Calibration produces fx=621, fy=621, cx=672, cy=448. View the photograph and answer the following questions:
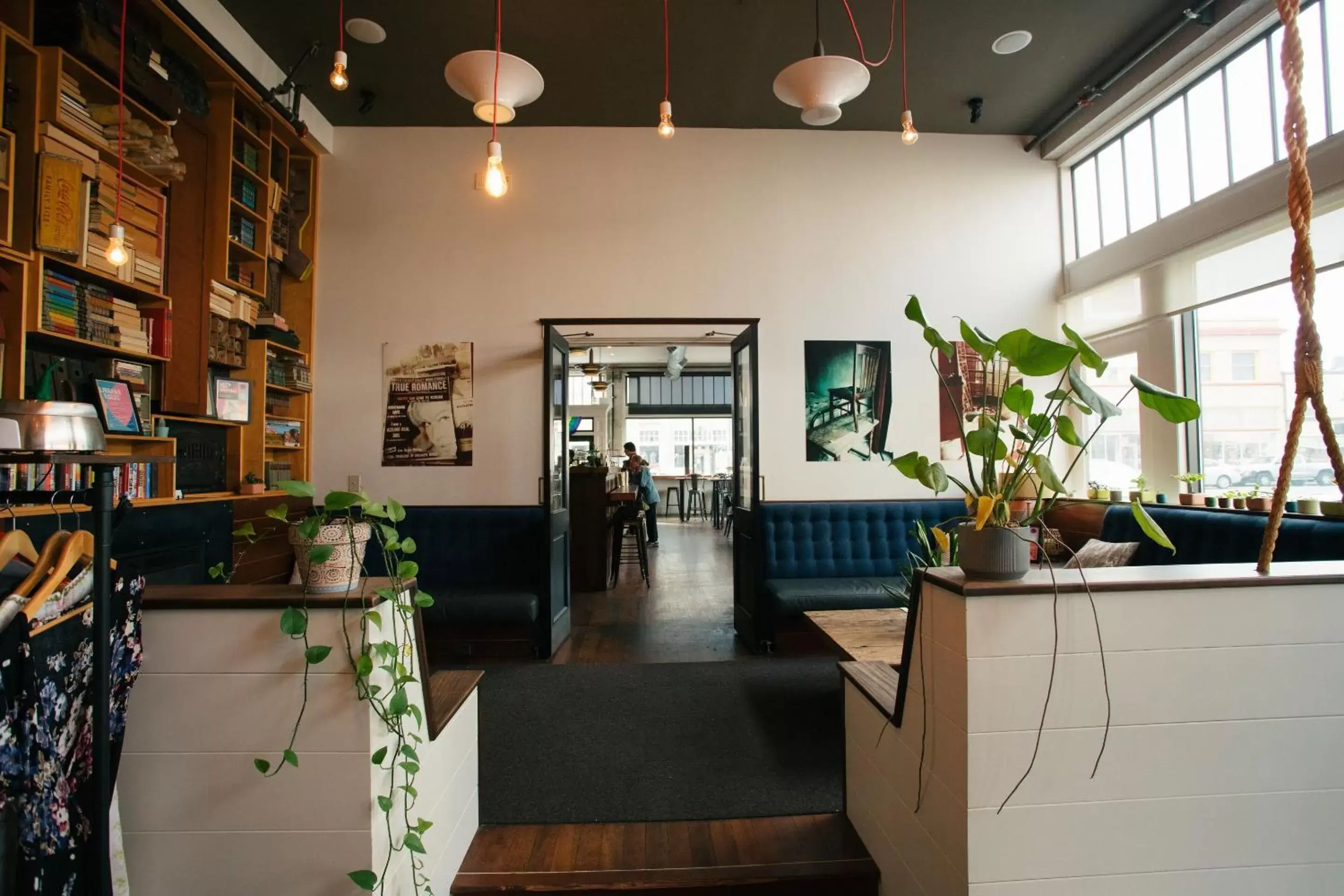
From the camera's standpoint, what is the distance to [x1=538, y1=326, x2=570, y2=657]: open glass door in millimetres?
4266

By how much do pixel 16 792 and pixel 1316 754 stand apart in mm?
2461

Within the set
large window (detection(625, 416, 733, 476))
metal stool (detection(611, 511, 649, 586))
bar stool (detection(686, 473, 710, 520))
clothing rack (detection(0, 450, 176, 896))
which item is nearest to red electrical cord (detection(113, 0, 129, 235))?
clothing rack (detection(0, 450, 176, 896))

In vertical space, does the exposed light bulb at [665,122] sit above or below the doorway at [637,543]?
above

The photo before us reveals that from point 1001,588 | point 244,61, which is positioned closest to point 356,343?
point 244,61

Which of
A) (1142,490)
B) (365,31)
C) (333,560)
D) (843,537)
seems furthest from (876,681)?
(365,31)

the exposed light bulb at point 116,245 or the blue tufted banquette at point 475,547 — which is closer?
the exposed light bulb at point 116,245

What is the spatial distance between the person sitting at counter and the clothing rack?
252 inches

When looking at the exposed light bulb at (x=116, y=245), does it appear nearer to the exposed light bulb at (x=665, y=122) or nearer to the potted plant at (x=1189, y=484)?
the exposed light bulb at (x=665, y=122)

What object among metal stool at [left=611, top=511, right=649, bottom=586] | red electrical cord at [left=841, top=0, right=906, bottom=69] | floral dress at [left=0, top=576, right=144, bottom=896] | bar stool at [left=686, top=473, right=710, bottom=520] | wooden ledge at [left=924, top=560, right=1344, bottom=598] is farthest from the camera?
bar stool at [left=686, top=473, right=710, bottom=520]

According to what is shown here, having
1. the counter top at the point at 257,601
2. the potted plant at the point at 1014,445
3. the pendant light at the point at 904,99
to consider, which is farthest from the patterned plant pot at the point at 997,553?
the pendant light at the point at 904,99

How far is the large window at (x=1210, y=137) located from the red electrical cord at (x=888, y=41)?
5.87 ft

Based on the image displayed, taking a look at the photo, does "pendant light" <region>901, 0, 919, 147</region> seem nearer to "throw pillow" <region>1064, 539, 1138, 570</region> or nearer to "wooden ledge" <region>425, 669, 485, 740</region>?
"throw pillow" <region>1064, 539, 1138, 570</region>

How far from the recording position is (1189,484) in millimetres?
3967

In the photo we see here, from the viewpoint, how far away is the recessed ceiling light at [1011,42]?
3.80 metres
